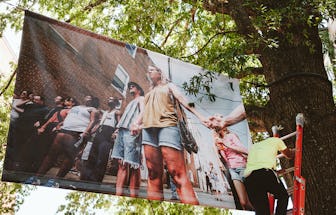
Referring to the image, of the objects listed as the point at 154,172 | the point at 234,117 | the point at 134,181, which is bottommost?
the point at 134,181

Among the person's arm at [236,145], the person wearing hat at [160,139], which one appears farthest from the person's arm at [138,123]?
the person's arm at [236,145]

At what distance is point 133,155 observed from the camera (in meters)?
4.37

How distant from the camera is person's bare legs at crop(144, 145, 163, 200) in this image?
4.28 metres

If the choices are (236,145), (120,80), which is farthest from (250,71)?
(120,80)

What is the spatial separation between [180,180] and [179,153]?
0.31 m

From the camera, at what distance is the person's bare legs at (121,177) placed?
13.5 feet

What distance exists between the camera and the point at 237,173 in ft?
16.2

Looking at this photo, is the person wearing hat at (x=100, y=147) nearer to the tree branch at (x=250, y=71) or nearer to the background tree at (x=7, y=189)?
the tree branch at (x=250, y=71)

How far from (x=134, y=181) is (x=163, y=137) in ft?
2.17

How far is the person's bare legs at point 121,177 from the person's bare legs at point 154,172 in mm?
263

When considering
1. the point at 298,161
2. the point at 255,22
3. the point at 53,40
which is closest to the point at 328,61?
the point at 255,22

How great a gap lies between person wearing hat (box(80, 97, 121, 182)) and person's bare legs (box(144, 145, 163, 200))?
43cm

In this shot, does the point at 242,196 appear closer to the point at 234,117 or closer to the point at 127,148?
the point at 234,117

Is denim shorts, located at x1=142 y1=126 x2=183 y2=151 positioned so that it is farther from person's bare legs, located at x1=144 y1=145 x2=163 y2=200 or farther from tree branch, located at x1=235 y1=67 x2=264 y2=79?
tree branch, located at x1=235 y1=67 x2=264 y2=79
